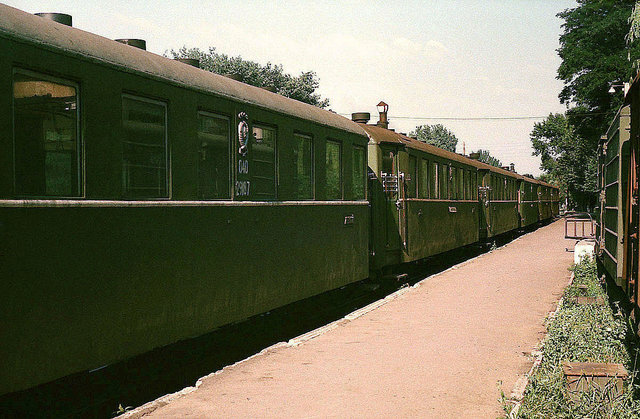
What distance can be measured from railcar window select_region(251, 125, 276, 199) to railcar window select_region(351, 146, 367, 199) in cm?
295

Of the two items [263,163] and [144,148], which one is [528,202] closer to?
[263,163]

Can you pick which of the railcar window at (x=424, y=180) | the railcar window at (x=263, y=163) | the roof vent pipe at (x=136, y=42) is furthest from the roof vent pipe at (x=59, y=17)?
the railcar window at (x=424, y=180)

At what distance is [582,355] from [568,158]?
62.6 m

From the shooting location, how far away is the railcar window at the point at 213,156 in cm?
677

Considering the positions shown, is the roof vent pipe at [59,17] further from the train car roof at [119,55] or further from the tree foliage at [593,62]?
the tree foliage at [593,62]

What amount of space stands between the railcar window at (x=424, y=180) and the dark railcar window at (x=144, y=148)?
9.70 meters

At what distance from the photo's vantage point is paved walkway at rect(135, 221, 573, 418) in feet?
19.0

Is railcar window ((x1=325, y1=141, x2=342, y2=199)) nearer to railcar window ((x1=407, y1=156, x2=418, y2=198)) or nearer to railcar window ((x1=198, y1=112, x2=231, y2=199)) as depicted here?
railcar window ((x1=198, y1=112, x2=231, y2=199))

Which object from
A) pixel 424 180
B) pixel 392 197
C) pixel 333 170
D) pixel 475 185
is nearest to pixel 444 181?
pixel 424 180

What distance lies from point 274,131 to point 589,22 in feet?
138

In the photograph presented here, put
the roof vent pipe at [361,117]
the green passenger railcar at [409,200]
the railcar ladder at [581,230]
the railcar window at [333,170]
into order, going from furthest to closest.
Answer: the railcar ladder at [581,230], the roof vent pipe at [361,117], the green passenger railcar at [409,200], the railcar window at [333,170]

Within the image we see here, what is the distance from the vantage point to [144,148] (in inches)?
232

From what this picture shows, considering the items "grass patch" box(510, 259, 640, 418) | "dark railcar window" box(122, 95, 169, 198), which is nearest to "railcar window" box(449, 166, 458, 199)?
"grass patch" box(510, 259, 640, 418)

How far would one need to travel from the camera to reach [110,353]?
530 cm
